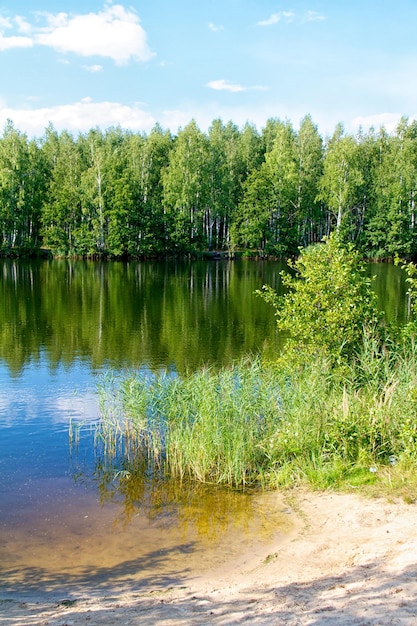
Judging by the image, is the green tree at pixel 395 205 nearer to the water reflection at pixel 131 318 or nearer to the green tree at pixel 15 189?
the water reflection at pixel 131 318

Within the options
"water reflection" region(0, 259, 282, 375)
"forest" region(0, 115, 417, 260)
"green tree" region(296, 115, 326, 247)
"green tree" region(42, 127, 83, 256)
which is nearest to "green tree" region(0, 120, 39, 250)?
"forest" region(0, 115, 417, 260)

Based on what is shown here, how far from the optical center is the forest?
254 feet

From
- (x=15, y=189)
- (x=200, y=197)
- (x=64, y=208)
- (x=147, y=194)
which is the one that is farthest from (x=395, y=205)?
(x=15, y=189)

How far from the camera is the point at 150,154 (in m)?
85.9

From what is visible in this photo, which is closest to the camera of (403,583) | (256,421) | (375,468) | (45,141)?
(403,583)

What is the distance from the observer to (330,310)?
14789mm

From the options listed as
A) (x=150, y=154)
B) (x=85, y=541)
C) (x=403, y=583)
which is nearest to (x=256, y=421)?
(x=85, y=541)

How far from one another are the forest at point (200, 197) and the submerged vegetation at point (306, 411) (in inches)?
2478

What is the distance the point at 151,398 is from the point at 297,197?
75.7 meters

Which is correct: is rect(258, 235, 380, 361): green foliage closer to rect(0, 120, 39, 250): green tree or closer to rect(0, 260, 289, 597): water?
rect(0, 260, 289, 597): water

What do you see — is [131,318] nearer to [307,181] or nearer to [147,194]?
[147,194]

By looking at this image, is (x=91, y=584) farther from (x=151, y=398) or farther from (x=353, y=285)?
(x=353, y=285)

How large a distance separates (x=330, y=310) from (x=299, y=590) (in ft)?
29.3

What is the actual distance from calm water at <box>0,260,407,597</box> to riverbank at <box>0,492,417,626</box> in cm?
75
